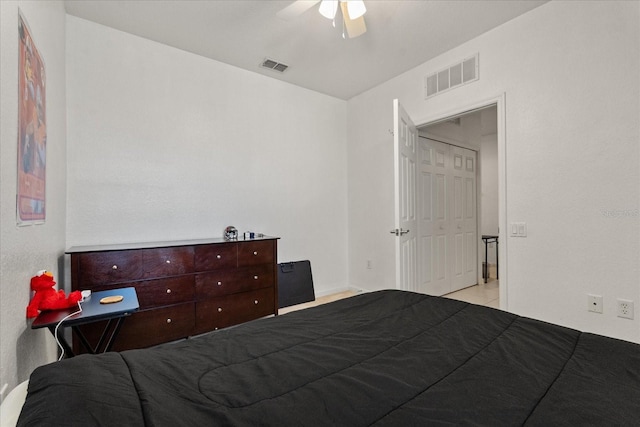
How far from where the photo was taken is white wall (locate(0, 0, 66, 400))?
112 cm

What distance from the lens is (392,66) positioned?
3.28 m

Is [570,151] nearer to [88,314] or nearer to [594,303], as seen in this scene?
[594,303]

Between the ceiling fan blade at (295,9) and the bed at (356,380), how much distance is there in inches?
86.9

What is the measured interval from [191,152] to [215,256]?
114 cm

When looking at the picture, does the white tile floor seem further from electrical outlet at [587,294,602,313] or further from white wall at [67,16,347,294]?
white wall at [67,16,347,294]

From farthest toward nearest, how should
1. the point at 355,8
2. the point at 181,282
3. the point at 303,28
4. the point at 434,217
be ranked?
the point at 434,217 < the point at 303,28 < the point at 181,282 < the point at 355,8

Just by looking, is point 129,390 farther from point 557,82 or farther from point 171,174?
point 557,82

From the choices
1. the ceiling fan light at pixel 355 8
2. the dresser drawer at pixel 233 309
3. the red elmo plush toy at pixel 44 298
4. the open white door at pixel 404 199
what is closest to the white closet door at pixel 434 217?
the open white door at pixel 404 199

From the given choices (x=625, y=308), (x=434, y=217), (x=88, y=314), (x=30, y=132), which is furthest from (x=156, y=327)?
(x=625, y=308)

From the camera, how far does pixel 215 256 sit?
2.61 m

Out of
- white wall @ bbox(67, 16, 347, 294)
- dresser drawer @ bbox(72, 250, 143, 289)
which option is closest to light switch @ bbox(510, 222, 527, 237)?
white wall @ bbox(67, 16, 347, 294)

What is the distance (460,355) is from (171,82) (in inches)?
127

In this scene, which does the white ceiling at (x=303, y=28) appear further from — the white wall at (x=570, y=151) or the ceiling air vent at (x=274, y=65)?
the white wall at (x=570, y=151)

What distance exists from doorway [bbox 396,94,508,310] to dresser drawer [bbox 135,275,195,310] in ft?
6.07
